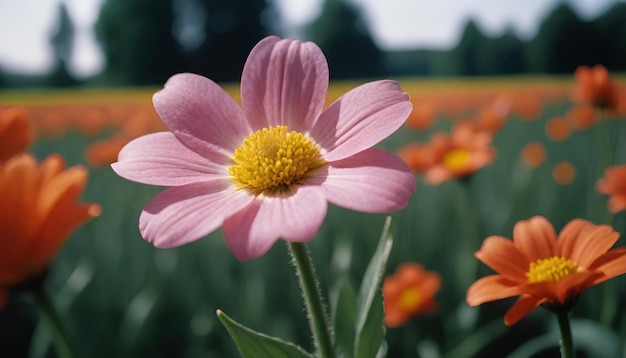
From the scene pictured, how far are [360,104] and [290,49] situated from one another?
0.22 ft

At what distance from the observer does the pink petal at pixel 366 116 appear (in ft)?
1.10

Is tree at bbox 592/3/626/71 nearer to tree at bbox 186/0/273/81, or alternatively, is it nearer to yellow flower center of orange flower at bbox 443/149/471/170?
yellow flower center of orange flower at bbox 443/149/471/170

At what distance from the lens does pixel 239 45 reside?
34.1 ft

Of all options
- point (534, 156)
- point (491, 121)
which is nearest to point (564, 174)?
point (534, 156)

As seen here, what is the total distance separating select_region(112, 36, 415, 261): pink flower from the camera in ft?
1.00

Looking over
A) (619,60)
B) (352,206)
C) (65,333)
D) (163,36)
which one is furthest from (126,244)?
(163,36)

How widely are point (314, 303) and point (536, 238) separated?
171mm

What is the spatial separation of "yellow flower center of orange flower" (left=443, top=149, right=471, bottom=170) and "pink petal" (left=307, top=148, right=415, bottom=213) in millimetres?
904

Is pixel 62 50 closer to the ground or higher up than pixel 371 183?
closer to the ground

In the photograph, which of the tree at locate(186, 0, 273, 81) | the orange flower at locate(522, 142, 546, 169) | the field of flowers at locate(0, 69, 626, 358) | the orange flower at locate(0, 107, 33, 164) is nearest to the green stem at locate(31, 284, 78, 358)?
the orange flower at locate(0, 107, 33, 164)

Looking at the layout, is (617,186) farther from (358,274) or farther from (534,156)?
(534,156)

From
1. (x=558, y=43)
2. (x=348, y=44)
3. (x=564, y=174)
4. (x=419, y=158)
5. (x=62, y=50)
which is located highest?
(x=419, y=158)

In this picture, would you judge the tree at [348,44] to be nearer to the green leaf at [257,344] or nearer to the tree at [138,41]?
the tree at [138,41]

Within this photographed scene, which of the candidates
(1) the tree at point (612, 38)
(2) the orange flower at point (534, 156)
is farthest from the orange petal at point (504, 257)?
(1) the tree at point (612, 38)
